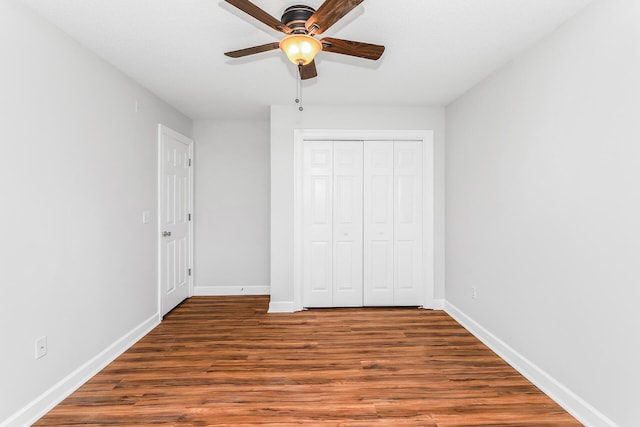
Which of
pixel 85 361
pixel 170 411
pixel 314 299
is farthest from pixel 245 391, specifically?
pixel 314 299

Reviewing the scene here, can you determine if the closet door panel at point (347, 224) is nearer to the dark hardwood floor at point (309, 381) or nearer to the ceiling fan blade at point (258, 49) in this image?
the dark hardwood floor at point (309, 381)

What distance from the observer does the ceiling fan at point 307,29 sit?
5.19 feet

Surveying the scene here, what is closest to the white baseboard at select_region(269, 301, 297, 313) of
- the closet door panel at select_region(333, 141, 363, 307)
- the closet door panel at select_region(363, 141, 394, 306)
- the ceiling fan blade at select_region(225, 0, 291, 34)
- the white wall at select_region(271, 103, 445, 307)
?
the white wall at select_region(271, 103, 445, 307)

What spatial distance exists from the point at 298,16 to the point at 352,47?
341mm

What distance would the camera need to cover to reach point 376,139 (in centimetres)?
396

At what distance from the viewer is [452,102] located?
Answer: 147 inches

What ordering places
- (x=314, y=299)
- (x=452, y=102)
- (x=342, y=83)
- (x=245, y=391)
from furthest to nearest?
1. (x=314, y=299)
2. (x=452, y=102)
3. (x=342, y=83)
4. (x=245, y=391)

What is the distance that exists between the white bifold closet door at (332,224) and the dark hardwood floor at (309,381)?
22.0 inches

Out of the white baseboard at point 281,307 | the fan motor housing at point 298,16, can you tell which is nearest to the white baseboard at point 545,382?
the white baseboard at point 281,307

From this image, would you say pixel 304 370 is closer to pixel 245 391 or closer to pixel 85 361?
pixel 245 391

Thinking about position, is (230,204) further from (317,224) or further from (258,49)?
(258,49)

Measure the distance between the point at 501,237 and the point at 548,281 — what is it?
60 centimetres

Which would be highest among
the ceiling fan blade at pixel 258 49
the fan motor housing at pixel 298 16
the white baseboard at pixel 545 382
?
the fan motor housing at pixel 298 16

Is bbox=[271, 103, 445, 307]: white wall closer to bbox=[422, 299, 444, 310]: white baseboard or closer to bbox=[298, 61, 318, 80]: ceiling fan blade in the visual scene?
bbox=[422, 299, 444, 310]: white baseboard
